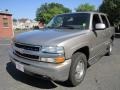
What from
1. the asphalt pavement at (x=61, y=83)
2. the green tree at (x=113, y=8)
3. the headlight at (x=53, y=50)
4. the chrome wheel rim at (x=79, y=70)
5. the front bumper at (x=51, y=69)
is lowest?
the asphalt pavement at (x=61, y=83)

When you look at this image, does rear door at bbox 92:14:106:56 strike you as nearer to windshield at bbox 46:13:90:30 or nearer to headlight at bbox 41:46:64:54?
windshield at bbox 46:13:90:30

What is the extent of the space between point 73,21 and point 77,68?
165 cm

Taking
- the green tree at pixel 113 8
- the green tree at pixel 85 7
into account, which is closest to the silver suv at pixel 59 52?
the green tree at pixel 113 8

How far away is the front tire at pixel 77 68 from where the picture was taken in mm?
4234

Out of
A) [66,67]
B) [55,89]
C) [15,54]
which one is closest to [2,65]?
[15,54]

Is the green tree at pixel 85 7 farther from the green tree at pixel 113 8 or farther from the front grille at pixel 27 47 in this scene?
the front grille at pixel 27 47

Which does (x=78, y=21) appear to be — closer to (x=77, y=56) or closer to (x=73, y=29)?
(x=73, y=29)

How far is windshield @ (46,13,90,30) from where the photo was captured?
5312 mm

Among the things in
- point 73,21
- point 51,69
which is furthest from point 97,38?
point 51,69

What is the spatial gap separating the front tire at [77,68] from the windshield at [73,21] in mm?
996

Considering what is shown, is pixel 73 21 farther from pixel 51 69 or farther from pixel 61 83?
pixel 51 69

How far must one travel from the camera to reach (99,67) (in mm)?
6246

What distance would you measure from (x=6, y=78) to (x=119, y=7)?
23.0m

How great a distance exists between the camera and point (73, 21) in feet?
18.3
